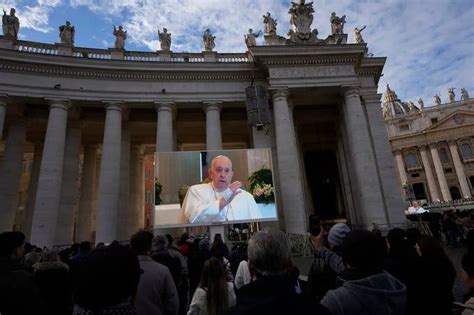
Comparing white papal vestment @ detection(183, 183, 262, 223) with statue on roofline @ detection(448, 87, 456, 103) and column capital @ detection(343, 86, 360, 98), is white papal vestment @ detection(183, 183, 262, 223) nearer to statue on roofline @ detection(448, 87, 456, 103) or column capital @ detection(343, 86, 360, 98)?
column capital @ detection(343, 86, 360, 98)

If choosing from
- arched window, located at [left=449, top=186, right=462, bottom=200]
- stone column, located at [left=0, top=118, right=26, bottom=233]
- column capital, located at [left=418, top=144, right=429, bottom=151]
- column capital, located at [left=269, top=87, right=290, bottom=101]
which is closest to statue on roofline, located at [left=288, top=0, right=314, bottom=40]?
column capital, located at [left=269, top=87, right=290, bottom=101]

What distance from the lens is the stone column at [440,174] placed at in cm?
5572

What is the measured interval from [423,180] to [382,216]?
181 ft

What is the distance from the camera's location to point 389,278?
214cm

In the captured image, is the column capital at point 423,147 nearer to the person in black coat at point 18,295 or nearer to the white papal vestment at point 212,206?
the white papal vestment at point 212,206

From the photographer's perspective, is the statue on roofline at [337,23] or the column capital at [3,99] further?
the statue on roofline at [337,23]

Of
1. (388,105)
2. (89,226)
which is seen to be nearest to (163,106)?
(89,226)

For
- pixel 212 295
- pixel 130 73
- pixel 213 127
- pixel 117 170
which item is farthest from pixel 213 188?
pixel 212 295

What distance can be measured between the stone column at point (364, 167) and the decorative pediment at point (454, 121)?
180 feet

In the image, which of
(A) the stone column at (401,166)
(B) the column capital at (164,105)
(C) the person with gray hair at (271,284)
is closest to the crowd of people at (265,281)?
(C) the person with gray hair at (271,284)

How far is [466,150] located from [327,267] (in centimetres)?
7188

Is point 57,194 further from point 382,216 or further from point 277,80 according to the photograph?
point 382,216

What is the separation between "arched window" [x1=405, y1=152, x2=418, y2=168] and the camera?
61859mm

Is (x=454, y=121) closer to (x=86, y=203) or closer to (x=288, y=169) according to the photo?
(x=288, y=169)
